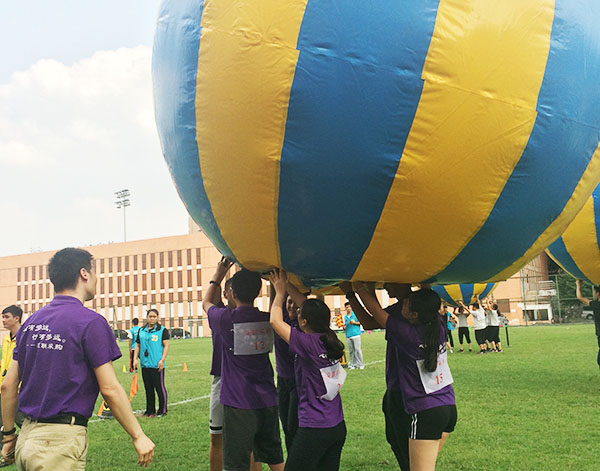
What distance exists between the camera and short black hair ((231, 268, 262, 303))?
4195 mm

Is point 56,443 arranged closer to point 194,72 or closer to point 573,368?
point 194,72

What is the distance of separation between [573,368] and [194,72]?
41.7ft

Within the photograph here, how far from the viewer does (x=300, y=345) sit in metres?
3.84

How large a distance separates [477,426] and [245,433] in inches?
172

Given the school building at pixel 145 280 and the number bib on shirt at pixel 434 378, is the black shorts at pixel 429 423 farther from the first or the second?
the school building at pixel 145 280

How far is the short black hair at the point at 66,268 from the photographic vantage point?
3271mm

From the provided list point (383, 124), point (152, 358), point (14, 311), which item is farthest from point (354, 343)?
point (383, 124)

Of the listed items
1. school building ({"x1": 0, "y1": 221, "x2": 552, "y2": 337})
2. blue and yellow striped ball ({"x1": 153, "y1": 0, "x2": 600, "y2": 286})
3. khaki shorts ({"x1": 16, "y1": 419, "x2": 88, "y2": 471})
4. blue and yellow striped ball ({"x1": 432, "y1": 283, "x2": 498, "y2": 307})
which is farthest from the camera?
school building ({"x1": 0, "y1": 221, "x2": 552, "y2": 337})

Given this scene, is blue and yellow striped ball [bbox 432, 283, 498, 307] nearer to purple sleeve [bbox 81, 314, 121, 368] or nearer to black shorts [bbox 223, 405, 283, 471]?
black shorts [bbox 223, 405, 283, 471]

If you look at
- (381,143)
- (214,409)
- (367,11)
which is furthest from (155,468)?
(367,11)

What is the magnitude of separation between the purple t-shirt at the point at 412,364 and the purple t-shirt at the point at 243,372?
99cm

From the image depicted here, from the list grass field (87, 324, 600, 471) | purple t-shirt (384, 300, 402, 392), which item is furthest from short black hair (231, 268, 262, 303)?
grass field (87, 324, 600, 471)

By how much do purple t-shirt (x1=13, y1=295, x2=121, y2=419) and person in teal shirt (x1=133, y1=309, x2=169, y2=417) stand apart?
6183 millimetres

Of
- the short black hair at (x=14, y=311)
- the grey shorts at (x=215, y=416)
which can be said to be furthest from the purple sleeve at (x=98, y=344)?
the short black hair at (x=14, y=311)
